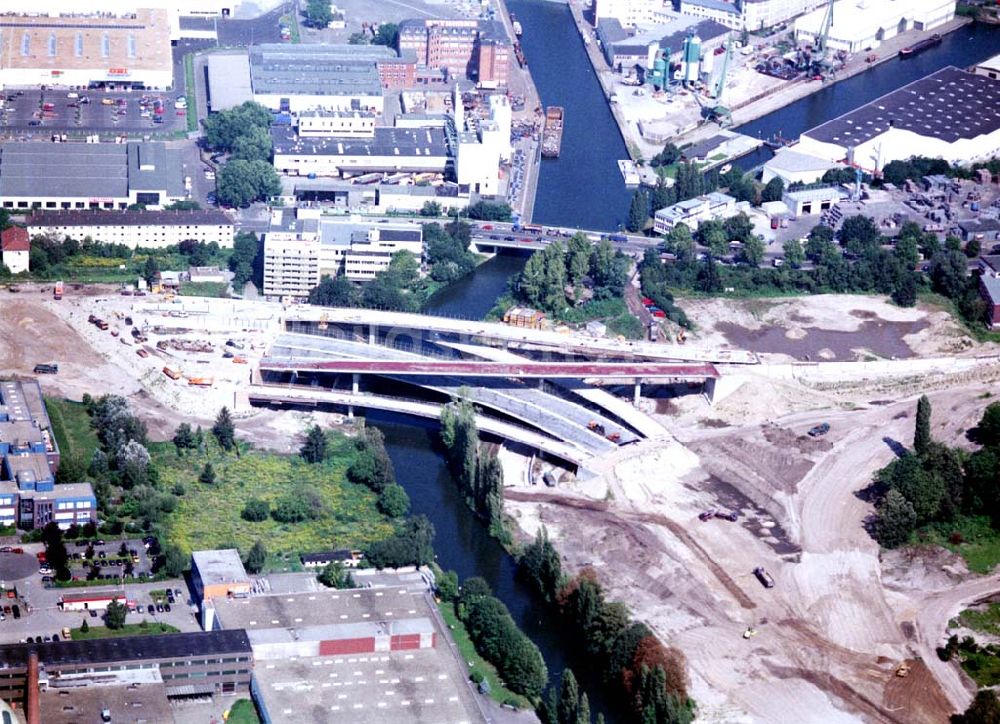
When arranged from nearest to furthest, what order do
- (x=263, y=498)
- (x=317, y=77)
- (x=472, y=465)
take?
(x=263, y=498), (x=472, y=465), (x=317, y=77)

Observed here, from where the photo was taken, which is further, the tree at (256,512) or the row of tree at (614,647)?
the tree at (256,512)

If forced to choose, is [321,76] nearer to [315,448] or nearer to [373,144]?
[373,144]

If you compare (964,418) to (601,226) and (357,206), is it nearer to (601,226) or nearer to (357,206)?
(601,226)

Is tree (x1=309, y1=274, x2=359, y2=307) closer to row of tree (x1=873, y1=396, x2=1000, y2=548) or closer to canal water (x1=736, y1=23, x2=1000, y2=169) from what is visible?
row of tree (x1=873, y1=396, x2=1000, y2=548)

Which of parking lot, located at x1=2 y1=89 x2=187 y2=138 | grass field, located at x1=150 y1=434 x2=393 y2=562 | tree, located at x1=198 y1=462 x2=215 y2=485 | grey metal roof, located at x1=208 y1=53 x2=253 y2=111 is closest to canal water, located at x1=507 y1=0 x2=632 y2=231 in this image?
grey metal roof, located at x1=208 y1=53 x2=253 y2=111

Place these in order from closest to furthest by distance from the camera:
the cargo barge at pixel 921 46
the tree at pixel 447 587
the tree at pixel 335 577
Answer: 1. the tree at pixel 447 587
2. the tree at pixel 335 577
3. the cargo barge at pixel 921 46

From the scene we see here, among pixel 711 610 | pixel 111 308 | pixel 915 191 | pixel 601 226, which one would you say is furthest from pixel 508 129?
pixel 711 610

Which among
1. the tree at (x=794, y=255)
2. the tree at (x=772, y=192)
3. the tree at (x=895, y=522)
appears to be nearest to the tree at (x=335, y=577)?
the tree at (x=895, y=522)

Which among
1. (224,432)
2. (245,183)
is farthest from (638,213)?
(224,432)

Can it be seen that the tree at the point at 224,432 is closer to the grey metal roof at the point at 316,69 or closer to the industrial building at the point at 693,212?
the industrial building at the point at 693,212
